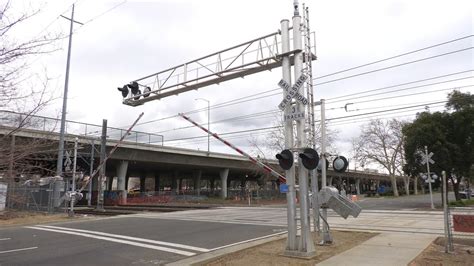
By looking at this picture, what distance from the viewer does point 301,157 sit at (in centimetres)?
942

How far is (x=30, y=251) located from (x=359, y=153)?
216 ft

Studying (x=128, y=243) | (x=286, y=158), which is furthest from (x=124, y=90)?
(x=286, y=158)

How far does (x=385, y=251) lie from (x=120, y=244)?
8191mm

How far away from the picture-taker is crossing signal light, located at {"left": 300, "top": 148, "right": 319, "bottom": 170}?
9.18m

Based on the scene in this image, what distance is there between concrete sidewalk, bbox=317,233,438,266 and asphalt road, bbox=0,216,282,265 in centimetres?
419

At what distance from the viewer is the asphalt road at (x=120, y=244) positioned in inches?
410

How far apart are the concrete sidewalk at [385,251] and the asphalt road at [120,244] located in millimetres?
4195

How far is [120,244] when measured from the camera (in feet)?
42.3

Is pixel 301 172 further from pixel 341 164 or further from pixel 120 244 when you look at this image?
pixel 120 244

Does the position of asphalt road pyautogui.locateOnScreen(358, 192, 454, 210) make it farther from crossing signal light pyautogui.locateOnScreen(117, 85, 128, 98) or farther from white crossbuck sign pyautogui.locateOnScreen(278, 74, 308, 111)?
white crossbuck sign pyautogui.locateOnScreen(278, 74, 308, 111)

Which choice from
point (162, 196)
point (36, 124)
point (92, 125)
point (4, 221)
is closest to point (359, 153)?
point (162, 196)

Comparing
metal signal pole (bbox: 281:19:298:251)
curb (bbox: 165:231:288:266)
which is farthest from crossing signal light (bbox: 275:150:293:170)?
curb (bbox: 165:231:288:266)

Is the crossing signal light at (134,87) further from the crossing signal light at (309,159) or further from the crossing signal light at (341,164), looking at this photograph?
the crossing signal light at (309,159)

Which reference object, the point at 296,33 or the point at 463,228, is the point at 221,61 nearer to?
the point at 296,33
